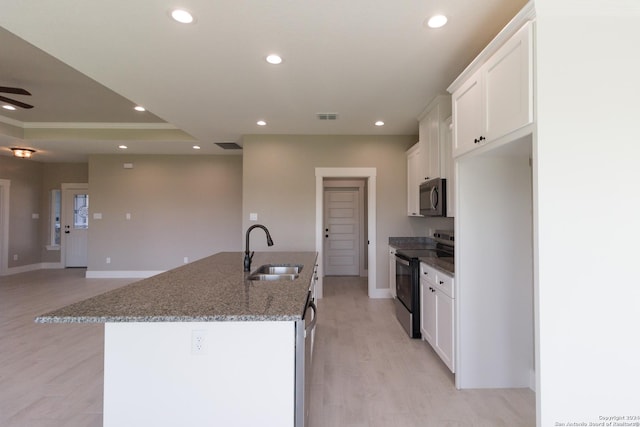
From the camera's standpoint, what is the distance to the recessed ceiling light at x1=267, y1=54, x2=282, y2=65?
2473mm

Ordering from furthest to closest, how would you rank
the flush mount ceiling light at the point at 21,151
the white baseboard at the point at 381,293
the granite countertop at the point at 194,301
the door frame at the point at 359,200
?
the door frame at the point at 359,200
the flush mount ceiling light at the point at 21,151
the white baseboard at the point at 381,293
the granite countertop at the point at 194,301

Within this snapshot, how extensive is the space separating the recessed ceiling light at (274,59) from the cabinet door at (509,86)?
60.5 inches

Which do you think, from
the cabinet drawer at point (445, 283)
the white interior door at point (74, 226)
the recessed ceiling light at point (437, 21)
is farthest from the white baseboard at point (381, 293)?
the white interior door at point (74, 226)

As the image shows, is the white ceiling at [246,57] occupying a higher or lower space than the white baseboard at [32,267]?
higher

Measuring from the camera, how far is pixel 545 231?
1428 mm

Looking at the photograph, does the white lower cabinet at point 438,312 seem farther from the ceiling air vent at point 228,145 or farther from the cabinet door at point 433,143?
the ceiling air vent at point 228,145

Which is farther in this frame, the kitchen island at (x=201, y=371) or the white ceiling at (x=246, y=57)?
the white ceiling at (x=246, y=57)

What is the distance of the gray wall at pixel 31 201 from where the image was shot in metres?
6.57

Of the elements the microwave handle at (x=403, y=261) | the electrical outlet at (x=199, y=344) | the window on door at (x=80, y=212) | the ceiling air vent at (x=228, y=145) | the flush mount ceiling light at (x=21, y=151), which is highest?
the ceiling air vent at (x=228, y=145)

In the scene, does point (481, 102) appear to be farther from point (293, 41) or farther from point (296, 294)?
point (296, 294)

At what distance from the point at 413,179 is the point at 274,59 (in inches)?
106

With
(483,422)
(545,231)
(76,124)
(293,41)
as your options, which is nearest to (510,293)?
(483,422)

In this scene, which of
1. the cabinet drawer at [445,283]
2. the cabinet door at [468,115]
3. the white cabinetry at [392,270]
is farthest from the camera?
the white cabinetry at [392,270]

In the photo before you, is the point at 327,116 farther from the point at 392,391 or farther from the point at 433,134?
the point at 392,391
